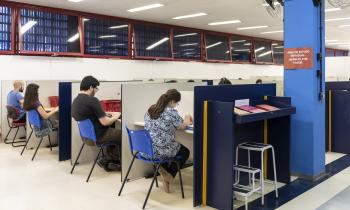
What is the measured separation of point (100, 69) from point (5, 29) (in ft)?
7.01

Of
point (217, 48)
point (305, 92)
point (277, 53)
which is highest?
point (277, 53)

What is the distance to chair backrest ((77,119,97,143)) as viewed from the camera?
3.91 metres

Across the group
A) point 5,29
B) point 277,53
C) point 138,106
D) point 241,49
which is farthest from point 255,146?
point 277,53

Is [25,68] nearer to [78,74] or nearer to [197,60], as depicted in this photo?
[78,74]

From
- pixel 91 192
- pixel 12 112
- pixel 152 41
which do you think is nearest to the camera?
pixel 91 192

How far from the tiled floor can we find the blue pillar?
33cm

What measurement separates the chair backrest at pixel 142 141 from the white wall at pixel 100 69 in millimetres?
4484

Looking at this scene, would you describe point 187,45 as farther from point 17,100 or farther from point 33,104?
point 33,104

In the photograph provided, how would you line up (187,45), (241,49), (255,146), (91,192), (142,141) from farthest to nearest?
(241,49) < (187,45) < (91,192) < (255,146) < (142,141)

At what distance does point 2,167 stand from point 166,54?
564cm

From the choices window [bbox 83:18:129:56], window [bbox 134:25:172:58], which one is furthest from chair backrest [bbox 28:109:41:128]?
window [bbox 134:25:172:58]

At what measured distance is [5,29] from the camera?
22.0 feet

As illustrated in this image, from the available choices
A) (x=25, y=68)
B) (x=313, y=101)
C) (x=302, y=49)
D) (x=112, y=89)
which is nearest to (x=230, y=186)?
(x=313, y=101)

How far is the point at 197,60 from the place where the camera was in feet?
33.0
